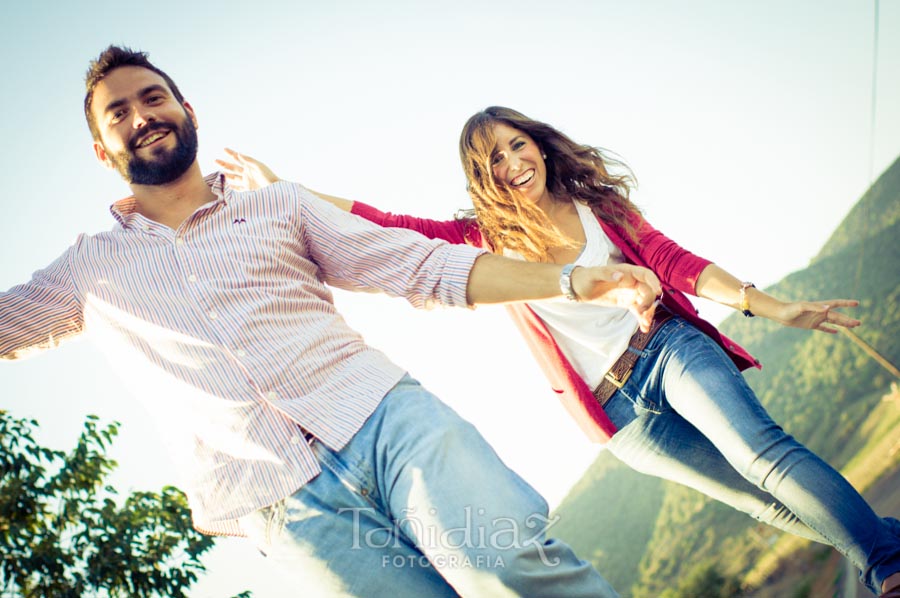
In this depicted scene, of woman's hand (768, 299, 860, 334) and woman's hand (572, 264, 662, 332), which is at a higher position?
woman's hand (572, 264, 662, 332)

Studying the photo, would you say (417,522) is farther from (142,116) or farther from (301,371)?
(142,116)

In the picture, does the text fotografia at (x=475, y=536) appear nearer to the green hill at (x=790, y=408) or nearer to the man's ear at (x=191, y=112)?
the man's ear at (x=191, y=112)

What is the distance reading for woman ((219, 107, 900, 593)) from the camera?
7.16ft

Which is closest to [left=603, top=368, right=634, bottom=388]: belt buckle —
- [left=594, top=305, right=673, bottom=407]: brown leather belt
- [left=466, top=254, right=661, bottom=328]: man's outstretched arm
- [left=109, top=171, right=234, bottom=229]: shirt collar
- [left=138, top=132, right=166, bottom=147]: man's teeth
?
[left=594, top=305, right=673, bottom=407]: brown leather belt

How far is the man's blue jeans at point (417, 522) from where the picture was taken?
1.55 m

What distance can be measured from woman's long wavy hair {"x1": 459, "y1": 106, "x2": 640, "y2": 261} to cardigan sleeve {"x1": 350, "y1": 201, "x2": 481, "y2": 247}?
0.22 ft

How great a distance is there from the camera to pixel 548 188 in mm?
3432

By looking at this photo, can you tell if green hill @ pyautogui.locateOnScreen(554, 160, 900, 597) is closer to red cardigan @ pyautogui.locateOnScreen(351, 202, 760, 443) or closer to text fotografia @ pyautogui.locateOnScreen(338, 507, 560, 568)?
red cardigan @ pyautogui.locateOnScreen(351, 202, 760, 443)

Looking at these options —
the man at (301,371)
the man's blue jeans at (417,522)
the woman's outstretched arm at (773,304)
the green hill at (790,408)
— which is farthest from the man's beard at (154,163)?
the green hill at (790,408)

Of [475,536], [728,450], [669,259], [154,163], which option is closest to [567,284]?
[475,536]

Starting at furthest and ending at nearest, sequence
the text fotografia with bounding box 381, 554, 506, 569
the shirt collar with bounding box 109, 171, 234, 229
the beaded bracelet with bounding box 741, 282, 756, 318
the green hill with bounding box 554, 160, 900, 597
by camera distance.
→ the green hill with bounding box 554, 160, 900, 597
the beaded bracelet with bounding box 741, 282, 756, 318
the shirt collar with bounding box 109, 171, 234, 229
the text fotografia with bounding box 381, 554, 506, 569

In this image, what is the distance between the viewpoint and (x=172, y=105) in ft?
7.32

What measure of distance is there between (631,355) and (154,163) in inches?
77.9

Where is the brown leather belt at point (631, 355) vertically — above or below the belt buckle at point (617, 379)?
above
